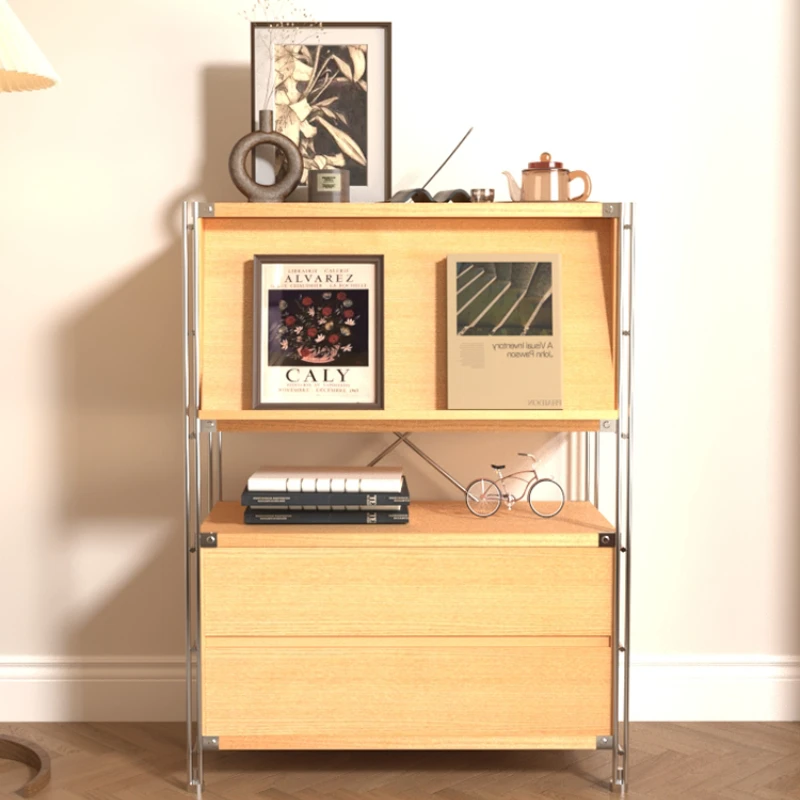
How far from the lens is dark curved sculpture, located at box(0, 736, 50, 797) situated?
8.25 ft

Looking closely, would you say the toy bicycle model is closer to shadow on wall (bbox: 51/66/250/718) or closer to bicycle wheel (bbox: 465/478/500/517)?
bicycle wheel (bbox: 465/478/500/517)

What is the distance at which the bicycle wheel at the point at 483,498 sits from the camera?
8.74 ft

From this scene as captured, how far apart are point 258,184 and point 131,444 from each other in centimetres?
84

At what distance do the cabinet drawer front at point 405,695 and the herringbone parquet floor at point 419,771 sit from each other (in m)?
0.14

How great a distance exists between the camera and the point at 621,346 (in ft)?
8.13

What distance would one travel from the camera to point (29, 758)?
8.79 ft

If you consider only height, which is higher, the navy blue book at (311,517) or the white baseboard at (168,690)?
the navy blue book at (311,517)

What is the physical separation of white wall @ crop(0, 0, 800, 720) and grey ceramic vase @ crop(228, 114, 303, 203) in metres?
0.33

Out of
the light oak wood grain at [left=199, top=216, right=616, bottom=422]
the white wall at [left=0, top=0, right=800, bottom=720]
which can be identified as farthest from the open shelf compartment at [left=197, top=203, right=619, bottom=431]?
the white wall at [left=0, top=0, right=800, bottom=720]

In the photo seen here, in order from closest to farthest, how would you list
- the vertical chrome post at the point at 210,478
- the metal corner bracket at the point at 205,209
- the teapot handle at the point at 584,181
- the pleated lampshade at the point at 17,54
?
the pleated lampshade at the point at 17,54 → the metal corner bracket at the point at 205,209 → the teapot handle at the point at 584,181 → the vertical chrome post at the point at 210,478

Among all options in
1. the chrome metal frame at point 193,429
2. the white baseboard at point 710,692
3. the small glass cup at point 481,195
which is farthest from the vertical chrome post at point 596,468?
the chrome metal frame at point 193,429

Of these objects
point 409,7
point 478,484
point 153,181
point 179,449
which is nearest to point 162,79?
point 153,181

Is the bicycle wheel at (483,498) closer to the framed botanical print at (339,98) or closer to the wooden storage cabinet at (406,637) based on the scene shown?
the wooden storage cabinet at (406,637)

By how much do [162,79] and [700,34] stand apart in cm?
147
